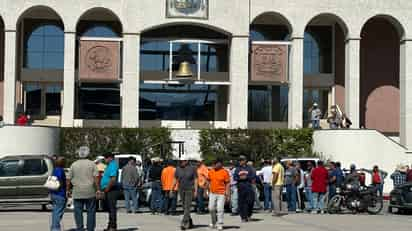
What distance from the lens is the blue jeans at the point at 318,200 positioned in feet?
83.1

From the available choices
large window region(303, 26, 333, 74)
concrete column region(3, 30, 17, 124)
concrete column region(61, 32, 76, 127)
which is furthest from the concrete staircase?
concrete column region(3, 30, 17, 124)

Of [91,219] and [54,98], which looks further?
[54,98]

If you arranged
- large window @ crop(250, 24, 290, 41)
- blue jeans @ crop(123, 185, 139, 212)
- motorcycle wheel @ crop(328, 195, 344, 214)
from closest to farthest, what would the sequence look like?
blue jeans @ crop(123, 185, 139, 212) → motorcycle wheel @ crop(328, 195, 344, 214) → large window @ crop(250, 24, 290, 41)

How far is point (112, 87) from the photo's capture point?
40469 millimetres

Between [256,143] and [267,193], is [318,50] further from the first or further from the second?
[267,193]

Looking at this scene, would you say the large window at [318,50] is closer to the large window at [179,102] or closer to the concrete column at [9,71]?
the large window at [179,102]

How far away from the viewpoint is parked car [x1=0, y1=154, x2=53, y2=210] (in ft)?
77.6

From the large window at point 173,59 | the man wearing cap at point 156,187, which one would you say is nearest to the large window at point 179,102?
the large window at point 173,59

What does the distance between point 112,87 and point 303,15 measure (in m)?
10.3

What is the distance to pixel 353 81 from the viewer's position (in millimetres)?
38438

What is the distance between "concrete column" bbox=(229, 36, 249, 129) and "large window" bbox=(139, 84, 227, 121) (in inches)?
122

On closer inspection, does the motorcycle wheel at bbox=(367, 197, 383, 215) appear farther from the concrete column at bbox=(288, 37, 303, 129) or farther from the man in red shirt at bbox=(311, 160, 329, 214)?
the concrete column at bbox=(288, 37, 303, 129)

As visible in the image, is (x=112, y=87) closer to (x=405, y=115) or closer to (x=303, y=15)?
(x=303, y=15)

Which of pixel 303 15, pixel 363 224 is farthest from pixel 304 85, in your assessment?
pixel 363 224
